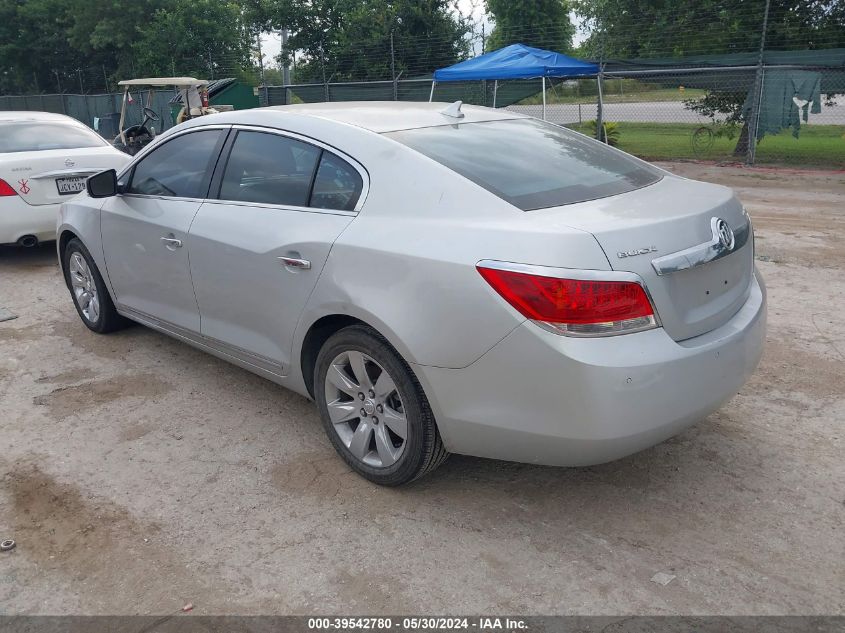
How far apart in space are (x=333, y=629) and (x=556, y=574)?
0.81 meters

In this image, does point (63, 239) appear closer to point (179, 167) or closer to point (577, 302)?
point (179, 167)

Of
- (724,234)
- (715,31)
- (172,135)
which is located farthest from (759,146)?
(724,234)

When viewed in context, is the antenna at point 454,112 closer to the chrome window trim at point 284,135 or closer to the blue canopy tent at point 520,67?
the chrome window trim at point 284,135

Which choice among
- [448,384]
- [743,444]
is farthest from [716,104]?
[448,384]

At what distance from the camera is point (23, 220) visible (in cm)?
736

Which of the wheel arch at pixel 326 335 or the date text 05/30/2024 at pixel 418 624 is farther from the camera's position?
the wheel arch at pixel 326 335

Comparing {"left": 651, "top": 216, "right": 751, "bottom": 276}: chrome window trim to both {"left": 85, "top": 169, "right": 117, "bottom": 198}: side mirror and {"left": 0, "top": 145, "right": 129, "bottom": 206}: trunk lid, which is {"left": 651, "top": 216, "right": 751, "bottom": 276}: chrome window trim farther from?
{"left": 0, "top": 145, "right": 129, "bottom": 206}: trunk lid

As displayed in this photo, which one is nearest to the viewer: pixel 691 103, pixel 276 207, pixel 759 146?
pixel 276 207

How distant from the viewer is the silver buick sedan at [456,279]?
2705mm

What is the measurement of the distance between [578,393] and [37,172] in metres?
6.51

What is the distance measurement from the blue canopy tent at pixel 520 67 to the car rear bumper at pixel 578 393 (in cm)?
1268

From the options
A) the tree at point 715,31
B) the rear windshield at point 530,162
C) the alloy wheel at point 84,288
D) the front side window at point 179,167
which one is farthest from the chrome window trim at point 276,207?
the tree at point 715,31

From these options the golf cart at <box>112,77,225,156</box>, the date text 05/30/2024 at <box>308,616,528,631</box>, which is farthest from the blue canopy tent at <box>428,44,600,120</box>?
the date text 05/30/2024 at <box>308,616,528,631</box>

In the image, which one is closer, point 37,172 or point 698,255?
point 698,255
